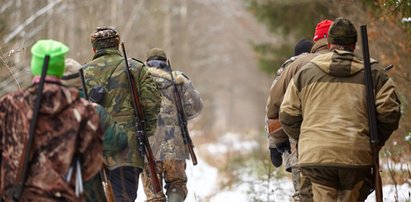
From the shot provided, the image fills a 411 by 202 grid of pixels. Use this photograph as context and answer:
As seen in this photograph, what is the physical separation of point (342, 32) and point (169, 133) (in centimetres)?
327

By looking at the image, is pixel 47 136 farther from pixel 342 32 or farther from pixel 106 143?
pixel 342 32

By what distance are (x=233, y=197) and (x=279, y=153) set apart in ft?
19.8

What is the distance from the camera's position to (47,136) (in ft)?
17.9

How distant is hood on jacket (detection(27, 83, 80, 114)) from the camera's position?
5.44 meters

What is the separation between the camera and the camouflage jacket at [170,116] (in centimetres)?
973

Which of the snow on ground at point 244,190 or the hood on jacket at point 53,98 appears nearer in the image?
the hood on jacket at point 53,98

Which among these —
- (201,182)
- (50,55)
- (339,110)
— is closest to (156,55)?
(339,110)

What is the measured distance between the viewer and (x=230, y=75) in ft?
209

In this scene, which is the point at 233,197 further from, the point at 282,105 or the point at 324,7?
the point at 282,105

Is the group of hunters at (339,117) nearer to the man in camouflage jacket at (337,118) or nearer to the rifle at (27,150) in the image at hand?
the man in camouflage jacket at (337,118)

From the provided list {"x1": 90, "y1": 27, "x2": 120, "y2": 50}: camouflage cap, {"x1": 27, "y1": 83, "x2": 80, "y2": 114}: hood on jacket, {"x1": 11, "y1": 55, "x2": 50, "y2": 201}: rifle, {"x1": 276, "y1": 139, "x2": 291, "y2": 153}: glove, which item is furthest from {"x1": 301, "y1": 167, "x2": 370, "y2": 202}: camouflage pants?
{"x1": 90, "y1": 27, "x2": 120, "y2": 50}: camouflage cap

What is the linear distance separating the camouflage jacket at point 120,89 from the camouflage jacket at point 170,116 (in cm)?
127

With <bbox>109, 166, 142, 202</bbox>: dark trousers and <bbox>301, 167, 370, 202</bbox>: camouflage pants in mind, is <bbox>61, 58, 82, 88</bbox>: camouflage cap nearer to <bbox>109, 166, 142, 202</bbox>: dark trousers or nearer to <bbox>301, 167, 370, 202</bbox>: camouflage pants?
<bbox>109, 166, 142, 202</bbox>: dark trousers

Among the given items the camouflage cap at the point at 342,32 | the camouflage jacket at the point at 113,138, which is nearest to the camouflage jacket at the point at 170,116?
the camouflage cap at the point at 342,32
